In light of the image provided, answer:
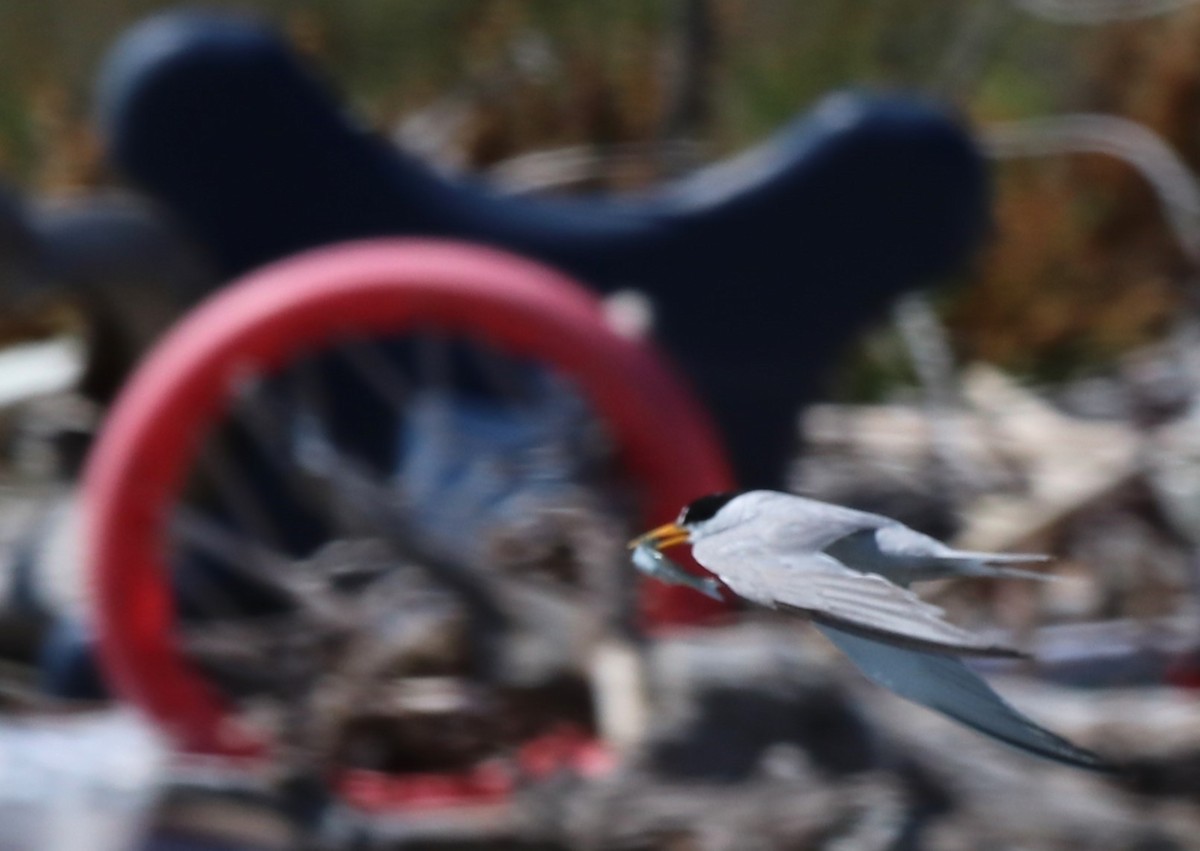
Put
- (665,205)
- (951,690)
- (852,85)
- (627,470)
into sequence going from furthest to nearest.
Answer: (665,205)
(852,85)
(627,470)
(951,690)

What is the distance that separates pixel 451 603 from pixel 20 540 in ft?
2.67

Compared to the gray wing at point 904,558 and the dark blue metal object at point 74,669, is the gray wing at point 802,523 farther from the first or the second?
the dark blue metal object at point 74,669

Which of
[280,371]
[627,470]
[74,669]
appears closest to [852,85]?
[280,371]

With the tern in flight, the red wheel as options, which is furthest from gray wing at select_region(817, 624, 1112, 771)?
the red wheel

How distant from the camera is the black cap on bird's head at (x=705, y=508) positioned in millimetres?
212

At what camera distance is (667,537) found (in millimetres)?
215

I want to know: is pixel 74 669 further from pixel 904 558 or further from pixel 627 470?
pixel 904 558

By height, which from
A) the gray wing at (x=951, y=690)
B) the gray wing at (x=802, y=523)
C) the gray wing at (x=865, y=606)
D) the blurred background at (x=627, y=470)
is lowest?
the gray wing at (x=951, y=690)

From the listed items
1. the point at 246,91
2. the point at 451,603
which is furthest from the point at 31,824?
the point at 246,91

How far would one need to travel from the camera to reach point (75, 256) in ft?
5.30

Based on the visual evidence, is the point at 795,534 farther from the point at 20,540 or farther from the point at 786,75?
the point at 20,540

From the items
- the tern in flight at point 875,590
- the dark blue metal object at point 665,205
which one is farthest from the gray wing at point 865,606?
the dark blue metal object at point 665,205

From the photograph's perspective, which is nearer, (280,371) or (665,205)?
(280,371)

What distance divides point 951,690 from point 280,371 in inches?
41.8
